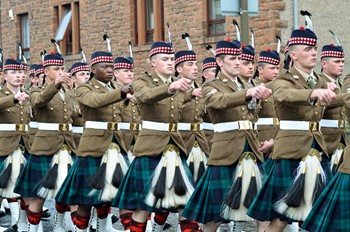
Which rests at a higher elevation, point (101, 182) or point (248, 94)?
point (248, 94)

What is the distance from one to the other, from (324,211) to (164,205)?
2347 mm

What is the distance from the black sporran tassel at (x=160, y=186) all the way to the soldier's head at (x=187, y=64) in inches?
45.2

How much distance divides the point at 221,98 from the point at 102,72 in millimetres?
2485

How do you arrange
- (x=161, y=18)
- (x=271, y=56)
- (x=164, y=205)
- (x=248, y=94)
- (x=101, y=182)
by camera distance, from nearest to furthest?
(x=248, y=94)
(x=164, y=205)
(x=101, y=182)
(x=271, y=56)
(x=161, y=18)

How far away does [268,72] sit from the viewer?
11.4 metres

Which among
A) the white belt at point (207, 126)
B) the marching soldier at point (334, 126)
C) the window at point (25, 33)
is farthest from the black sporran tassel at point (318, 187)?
the window at point (25, 33)

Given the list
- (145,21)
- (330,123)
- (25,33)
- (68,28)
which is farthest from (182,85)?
(25,33)

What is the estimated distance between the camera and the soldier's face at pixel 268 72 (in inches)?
447

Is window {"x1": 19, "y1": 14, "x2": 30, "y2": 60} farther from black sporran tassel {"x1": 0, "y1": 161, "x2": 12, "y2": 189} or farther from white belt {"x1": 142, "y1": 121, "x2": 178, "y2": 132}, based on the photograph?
white belt {"x1": 142, "y1": 121, "x2": 178, "y2": 132}

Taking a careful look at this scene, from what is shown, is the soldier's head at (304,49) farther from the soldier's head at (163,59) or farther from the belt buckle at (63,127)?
the belt buckle at (63,127)

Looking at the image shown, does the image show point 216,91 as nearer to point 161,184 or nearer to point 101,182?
point 161,184

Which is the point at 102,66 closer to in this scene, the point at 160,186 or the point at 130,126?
the point at 130,126

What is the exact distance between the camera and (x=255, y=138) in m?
8.88

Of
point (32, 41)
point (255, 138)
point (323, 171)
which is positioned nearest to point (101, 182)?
point (255, 138)
